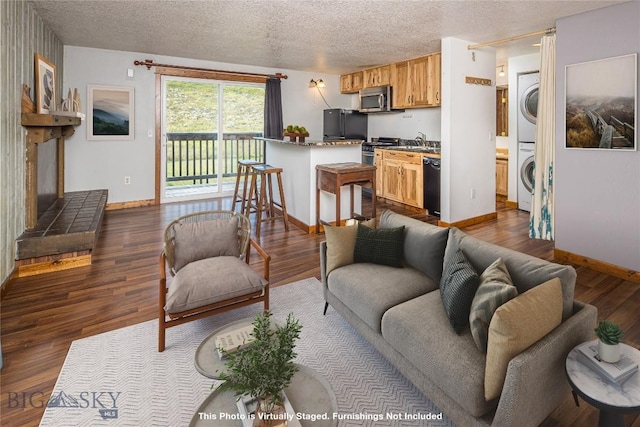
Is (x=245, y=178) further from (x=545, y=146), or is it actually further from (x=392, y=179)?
(x=545, y=146)

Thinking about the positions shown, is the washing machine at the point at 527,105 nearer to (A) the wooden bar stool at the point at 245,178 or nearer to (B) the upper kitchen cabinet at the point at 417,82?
(B) the upper kitchen cabinet at the point at 417,82

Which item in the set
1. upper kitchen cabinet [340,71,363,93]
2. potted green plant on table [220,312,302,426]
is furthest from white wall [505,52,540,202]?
potted green plant on table [220,312,302,426]

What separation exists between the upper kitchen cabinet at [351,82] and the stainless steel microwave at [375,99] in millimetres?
266

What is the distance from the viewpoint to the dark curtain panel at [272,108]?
6602 millimetres

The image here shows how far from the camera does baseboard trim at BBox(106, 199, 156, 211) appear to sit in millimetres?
5679

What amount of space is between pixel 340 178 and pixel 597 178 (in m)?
2.50

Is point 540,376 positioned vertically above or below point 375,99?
below

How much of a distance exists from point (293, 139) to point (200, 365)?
381 centimetres

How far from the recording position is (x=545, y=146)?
12.6ft

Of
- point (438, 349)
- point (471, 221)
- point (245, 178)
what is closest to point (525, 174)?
point (471, 221)

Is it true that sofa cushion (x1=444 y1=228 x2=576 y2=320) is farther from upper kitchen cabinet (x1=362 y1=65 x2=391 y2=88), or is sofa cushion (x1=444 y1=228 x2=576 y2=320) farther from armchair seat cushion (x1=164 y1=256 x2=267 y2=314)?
upper kitchen cabinet (x1=362 y1=65 x2=391 y2=88)

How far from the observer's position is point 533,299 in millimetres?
1370

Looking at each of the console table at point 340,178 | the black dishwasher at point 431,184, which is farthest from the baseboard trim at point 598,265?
the console table at point 340,178

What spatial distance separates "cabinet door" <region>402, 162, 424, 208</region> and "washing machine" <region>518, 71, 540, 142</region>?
1.78 meters
